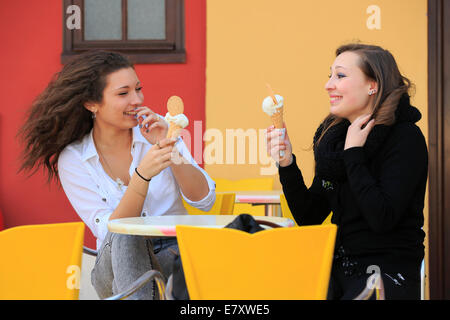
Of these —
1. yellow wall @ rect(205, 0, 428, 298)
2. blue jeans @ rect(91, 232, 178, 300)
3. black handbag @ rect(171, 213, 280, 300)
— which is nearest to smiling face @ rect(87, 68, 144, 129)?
blue jeans @ rect(91, 232, 178, 300)

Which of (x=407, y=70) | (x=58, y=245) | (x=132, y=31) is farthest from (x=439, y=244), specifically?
(x=58, y=245)

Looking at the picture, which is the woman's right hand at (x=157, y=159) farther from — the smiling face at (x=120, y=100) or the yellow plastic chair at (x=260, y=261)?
the yellow plastic chair at (x=260, y=261)

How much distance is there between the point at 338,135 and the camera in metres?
2.14

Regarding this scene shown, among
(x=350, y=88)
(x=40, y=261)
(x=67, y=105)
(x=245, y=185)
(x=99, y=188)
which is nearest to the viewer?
(x=40, y=261)

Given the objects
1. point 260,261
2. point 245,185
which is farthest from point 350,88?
point 245,185

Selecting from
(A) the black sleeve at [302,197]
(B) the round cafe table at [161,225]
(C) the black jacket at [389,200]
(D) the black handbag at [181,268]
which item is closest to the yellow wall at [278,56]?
(A) the black sleeve at [302,197]

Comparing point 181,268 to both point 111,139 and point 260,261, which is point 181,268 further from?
point 111,139

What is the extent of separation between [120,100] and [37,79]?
95.7 inches

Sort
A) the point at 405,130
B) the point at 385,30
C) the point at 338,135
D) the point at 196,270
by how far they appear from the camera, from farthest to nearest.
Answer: the point at 385,30, the point at 338,135, the point at 405,130, the point at 196,270

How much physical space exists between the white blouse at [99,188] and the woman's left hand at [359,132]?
84 centimetres

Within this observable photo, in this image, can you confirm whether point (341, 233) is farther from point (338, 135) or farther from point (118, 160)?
point (118, 160)

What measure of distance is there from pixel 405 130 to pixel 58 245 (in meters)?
1.18

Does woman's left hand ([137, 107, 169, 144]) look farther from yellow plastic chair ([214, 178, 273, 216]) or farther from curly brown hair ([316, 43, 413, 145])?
yellow plastic chair ([214, 178, 273, 216])

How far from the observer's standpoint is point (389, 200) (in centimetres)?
180
